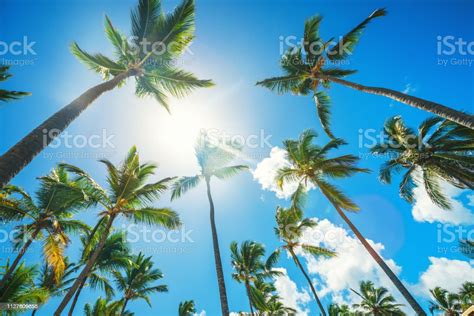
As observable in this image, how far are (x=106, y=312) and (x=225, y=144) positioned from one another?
1643 cm

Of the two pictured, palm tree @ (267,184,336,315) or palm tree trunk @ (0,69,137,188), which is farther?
palm tree @ (267,184,336,315)

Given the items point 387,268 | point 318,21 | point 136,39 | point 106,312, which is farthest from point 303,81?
point 106,312

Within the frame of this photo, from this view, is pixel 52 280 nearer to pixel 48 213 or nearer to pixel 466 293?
pixel 48 213

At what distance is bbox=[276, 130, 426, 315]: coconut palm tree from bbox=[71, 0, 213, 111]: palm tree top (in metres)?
8.08

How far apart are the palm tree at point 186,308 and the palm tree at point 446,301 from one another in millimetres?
35650

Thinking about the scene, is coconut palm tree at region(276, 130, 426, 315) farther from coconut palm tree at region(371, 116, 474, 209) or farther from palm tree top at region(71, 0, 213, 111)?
palm tree top at region(71, 0, 213, 111)

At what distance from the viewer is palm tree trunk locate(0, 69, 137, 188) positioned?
3.37 m

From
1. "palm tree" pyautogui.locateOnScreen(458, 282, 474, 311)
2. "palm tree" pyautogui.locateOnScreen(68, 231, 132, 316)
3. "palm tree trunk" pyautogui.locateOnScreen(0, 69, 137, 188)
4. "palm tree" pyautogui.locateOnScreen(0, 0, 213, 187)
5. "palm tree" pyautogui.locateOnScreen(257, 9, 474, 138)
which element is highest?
"palm tree" pyautogui.locateOnScreen(257, 9, 474, 138)

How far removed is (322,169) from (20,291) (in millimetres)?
17622

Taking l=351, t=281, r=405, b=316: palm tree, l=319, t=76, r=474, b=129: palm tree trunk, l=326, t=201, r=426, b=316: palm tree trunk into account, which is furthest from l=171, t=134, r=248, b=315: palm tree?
l=351, t=281, r=405, b=316: palm tree

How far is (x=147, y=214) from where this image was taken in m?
11.7

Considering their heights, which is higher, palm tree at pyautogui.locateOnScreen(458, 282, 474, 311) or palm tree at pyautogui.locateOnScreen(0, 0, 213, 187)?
palm tree at pyautogui.locateOnScreen(458, 282, 474, 311)

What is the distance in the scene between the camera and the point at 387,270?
10805mm

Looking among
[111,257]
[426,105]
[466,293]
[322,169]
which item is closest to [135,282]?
[111,257]
